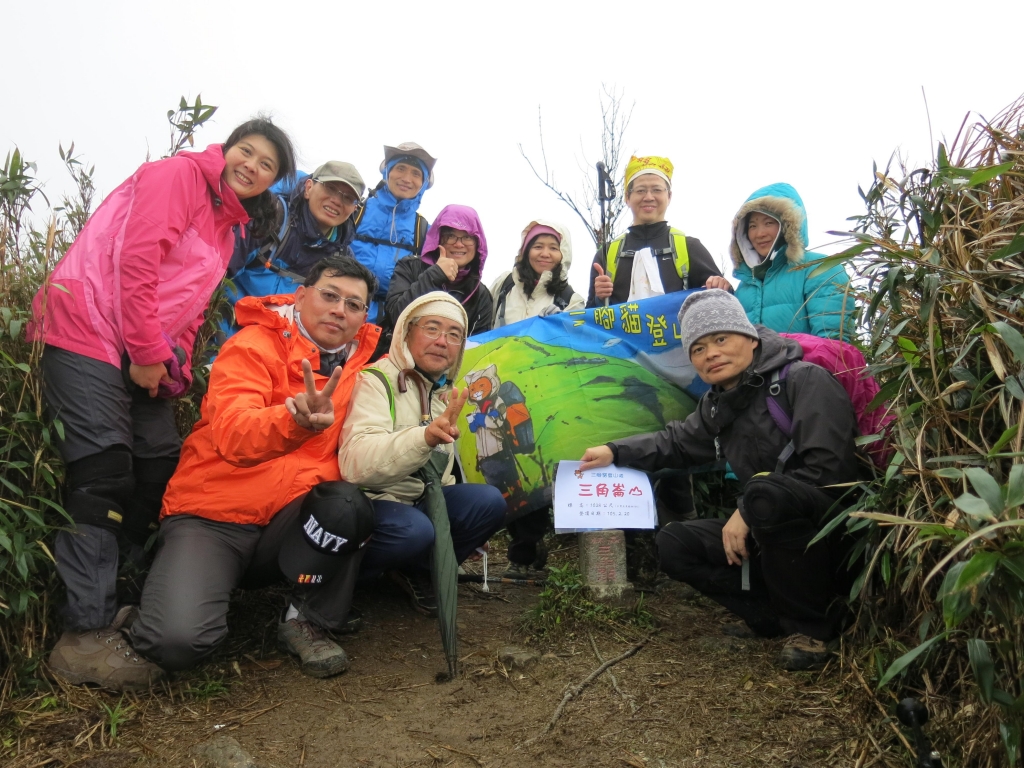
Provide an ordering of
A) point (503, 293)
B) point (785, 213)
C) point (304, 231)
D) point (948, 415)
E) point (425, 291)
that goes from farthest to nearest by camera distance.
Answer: point (503, 293) → point (425, 291) → point (304, 231) → point (785, 213) → point (948, 415)

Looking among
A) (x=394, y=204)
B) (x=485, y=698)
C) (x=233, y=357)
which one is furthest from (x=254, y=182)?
(x=485, y=698)

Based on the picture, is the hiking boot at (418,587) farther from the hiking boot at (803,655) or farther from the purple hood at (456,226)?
the purple hood at (456,226)

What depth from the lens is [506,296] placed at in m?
5.00

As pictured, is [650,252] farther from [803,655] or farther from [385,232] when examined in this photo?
[803,655]

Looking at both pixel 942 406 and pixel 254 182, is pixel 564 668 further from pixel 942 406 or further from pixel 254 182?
pixel 254 182

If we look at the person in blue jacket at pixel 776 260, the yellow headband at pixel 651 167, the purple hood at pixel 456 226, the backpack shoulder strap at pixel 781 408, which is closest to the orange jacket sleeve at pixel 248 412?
the backpack shoulder strap at pixel 781 408

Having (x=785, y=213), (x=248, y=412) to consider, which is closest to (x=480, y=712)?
(x=248, y=412)

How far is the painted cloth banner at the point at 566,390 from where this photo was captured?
3660 mm

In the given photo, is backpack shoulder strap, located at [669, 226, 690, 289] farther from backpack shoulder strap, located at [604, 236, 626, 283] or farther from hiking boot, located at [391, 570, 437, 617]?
hiking boot, located at [391, 570, 437, 617]

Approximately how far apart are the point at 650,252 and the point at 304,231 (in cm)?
191

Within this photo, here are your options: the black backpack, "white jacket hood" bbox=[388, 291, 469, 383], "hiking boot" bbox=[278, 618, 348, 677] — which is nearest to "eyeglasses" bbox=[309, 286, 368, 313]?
"white jacket hood" bbox=[388, 291, 469, 383]

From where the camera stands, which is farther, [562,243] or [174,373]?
[562,243]

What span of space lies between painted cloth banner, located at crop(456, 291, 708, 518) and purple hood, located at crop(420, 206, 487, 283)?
0.91 metres

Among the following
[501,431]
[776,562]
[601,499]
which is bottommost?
[776,562]
